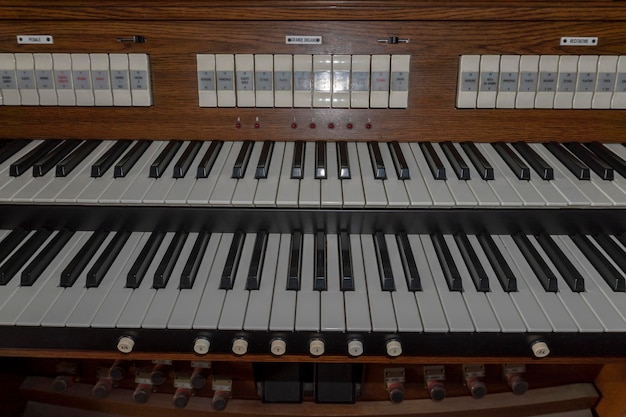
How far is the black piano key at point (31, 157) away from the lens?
158 cm

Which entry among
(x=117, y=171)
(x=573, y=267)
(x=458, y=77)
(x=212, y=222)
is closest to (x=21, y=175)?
(x=117, y=171)

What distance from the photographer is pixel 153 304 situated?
1.32 meters

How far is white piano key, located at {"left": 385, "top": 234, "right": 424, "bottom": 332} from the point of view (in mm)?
1255

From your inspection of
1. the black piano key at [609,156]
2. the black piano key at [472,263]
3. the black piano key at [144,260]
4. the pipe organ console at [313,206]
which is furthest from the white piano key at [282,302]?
the black piano key at [609,156]

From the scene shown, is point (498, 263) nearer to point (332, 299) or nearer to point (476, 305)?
point (476, 305)

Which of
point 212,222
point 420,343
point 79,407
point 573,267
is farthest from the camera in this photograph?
point 79,407

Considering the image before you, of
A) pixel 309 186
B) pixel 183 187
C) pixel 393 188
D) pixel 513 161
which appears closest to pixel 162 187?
pixel 183 187

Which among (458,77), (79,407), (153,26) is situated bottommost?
(79,407)

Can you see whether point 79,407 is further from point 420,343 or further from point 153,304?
point 420,343

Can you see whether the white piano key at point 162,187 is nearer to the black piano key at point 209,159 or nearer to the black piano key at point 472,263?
the black piano key at point 209,159

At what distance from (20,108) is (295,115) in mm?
839

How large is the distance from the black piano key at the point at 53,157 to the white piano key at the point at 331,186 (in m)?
0.76

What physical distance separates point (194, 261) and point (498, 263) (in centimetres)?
75

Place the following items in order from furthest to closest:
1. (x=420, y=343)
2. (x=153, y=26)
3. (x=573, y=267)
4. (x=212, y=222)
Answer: (x=153, y=26) < (x=212, y=222) < (x=573, y=267) < (x=420, y=343)
